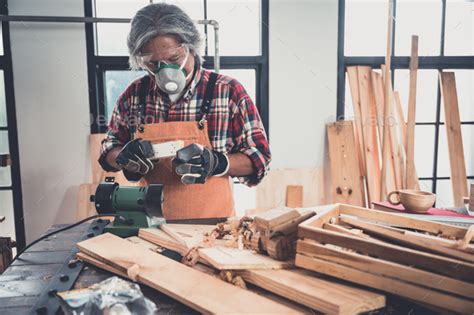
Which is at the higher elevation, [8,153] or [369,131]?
[369,131]

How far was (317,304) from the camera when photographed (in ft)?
2.75

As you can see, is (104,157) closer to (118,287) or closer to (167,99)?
(167,99)

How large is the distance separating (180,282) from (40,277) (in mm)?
507

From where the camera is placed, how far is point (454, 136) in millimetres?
3100

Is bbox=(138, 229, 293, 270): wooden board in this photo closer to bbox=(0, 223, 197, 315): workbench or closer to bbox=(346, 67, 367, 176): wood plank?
bbox=(0, 223, 197, 315): workbench

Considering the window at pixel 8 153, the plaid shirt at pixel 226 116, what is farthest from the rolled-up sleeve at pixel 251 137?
the window at pixel 8 153

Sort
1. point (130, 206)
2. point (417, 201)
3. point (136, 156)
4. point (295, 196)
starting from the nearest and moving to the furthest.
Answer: point (130, 206) < point (136, 156) < point (417, 201) < point (295, 196)

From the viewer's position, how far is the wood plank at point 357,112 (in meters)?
3.08

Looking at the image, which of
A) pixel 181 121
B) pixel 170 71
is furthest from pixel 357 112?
pixel 170 71

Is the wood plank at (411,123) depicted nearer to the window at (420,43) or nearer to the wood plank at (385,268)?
the window at (420,43)

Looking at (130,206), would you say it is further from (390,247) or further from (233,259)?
(390,247)

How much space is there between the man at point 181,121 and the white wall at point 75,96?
1.26 meters

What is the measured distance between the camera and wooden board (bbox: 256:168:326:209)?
3.15 m

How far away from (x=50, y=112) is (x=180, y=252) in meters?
2.26
